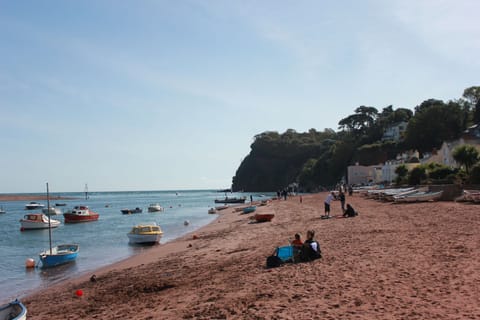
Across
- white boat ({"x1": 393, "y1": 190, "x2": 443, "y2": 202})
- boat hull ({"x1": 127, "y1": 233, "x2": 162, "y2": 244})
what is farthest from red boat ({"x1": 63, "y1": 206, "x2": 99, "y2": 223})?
white boat ({"x1": 393, "y1": 190, "x2": 443, "y2": 202})

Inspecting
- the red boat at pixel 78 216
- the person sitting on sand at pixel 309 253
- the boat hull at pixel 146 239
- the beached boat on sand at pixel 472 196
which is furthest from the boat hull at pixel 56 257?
the red boat at pixel 78 216

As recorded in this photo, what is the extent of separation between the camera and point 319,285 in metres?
10.2

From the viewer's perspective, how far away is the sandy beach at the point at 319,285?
8336 millimetres

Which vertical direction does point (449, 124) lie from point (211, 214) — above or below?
above

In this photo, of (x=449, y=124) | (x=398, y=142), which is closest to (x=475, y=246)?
(x=449, y=124)

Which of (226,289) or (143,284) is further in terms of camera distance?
(143,284)

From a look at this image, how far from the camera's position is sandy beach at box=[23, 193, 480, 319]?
8336 millimetres

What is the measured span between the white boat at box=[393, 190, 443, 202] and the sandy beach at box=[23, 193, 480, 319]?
15.8 m

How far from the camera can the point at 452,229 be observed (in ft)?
55.4

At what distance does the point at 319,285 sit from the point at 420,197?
2760 cm

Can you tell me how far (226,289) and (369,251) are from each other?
4.97 metres

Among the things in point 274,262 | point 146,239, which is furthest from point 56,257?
point 274,262

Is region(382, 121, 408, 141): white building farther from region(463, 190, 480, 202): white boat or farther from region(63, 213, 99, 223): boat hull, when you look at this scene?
region(463, 190, 480, 202): white boat

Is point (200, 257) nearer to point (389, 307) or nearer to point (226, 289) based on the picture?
point (226, 289)
